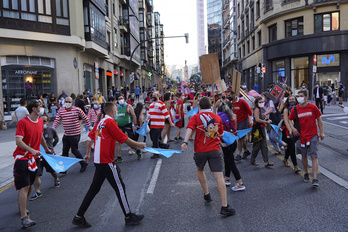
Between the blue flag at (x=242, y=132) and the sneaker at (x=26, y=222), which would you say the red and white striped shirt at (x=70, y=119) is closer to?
the sneaker at (x=26, y=222)

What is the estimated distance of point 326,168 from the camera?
280 inches

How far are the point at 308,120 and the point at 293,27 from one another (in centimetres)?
A: 2790

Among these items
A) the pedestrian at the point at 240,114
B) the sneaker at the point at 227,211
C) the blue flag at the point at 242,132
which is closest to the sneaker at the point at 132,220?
the sneaker at the point at 227,211

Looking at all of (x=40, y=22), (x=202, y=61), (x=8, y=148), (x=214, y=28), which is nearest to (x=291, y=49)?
(x=40, y=22)

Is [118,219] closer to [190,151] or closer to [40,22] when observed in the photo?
[190,151]

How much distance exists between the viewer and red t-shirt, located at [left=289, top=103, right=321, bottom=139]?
600 cm

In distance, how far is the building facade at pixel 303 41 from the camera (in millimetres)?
28203

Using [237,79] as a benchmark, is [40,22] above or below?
above

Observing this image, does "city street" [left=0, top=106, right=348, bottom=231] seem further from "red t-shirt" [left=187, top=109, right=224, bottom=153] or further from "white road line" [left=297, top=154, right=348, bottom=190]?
"red t-shirt" [left=187, top=109, right=224, bottom=153]

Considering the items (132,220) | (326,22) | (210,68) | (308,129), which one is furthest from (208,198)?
(326,22)

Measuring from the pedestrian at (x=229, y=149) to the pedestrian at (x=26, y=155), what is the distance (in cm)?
316

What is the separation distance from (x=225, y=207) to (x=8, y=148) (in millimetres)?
9092

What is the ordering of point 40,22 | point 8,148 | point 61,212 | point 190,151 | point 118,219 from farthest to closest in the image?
point 40,22 < point 8,148 < point 190,151 < point 61,212 < point 118,219

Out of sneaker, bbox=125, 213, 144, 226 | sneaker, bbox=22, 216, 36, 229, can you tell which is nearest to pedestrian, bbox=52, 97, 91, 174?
sneaker, bbox=22, 216, 36, 229
